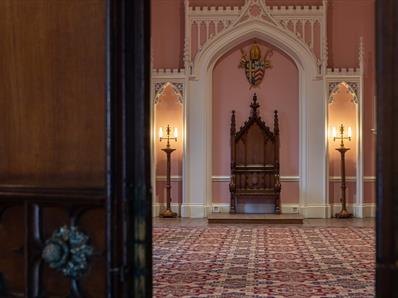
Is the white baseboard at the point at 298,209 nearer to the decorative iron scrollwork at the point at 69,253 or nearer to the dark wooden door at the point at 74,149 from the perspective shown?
the dark wooden door at the point at 74,149

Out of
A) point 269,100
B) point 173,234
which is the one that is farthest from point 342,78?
point 173,234

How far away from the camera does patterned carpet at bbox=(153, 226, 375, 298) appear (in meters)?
4.50

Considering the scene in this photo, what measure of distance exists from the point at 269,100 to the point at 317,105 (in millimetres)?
919

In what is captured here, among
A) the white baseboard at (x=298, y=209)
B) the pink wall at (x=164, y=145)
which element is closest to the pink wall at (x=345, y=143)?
the white baseboard at (x=298, y=209)

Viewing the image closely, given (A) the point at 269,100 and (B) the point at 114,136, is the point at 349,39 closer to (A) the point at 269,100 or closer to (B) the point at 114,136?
(A) the point at 269,100

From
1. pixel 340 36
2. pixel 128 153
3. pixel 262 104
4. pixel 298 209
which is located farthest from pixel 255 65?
pixel 128 153

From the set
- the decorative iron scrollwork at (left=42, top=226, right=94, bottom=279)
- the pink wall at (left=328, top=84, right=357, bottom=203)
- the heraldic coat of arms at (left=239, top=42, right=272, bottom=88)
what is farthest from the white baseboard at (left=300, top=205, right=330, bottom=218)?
the decorative iron scrollwork at (left=42, top=226, right=94, bottom=279)

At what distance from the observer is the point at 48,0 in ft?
6.99

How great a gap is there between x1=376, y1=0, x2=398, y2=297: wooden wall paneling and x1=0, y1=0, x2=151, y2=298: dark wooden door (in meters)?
0.76

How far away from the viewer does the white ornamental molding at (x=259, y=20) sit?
10969 mm

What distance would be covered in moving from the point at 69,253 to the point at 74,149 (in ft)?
1.21

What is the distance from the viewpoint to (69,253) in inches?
78.3

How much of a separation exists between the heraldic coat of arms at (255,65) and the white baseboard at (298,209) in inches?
96.8

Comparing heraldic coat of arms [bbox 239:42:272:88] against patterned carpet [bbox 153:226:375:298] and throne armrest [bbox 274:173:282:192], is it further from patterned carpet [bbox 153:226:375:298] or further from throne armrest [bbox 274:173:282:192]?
patterned carpet [bbox 153:226:375:298]
